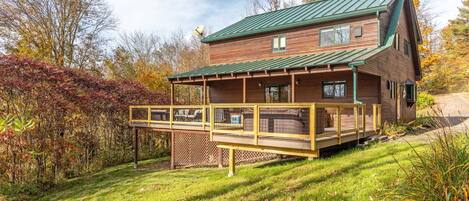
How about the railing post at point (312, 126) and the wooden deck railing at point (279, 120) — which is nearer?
the railing post at point (312, 126)

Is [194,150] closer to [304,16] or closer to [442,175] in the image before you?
[304,16]

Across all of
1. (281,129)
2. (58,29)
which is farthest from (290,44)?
(58,29)

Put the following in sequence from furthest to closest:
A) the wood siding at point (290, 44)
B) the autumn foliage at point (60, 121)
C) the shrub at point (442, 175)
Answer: the wood siding at point (290, 44) < the autumn foliage at point (60, 121) < the shrub at point (442, 175)

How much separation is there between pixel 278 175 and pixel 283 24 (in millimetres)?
9261

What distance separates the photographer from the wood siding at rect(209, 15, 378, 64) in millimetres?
12259

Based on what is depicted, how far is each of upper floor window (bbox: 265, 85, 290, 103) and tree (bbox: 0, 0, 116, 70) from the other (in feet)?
51.4

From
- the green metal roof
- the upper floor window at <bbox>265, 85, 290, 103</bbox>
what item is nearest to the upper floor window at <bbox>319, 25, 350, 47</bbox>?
the green metal roof

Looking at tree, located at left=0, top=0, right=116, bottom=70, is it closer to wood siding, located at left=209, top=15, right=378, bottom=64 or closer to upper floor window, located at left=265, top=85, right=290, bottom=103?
wood siding, located at left=209, top=15, right=378, bottom=64

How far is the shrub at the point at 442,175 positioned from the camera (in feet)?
10.6

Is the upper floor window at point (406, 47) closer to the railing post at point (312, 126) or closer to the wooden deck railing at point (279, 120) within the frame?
the wooden deck railing at point (279, 120)

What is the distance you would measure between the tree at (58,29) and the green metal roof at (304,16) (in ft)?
37.1

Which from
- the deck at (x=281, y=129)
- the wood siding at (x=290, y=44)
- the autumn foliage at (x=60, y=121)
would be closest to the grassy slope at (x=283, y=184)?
the deck at (x=281, y=129)

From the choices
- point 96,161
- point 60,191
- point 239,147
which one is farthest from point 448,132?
point 96,161

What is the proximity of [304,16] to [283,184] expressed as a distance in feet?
34.0
